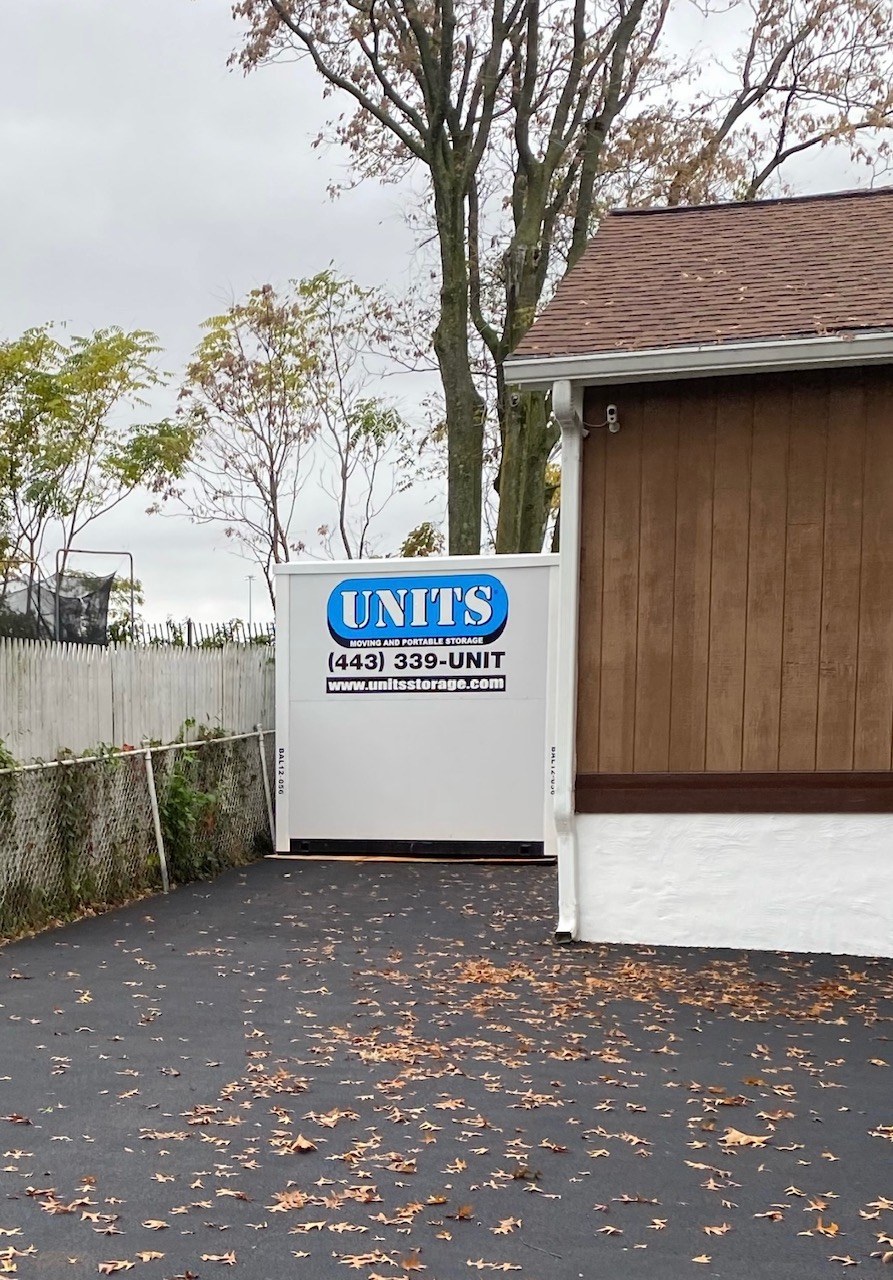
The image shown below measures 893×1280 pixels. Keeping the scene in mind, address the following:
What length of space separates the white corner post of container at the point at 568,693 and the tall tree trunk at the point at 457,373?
28.5ft

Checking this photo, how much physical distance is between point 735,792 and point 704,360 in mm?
2756

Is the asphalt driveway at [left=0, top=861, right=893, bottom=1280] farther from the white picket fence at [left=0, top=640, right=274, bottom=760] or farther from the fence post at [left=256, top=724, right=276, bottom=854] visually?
the fence post at [left=256, top=724, right=276, bottom=854]

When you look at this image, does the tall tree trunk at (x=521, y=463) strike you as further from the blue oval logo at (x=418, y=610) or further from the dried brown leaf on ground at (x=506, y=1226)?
the dried brown leaf on ground at (x=506, y=1226)

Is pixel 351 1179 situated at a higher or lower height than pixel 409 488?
lower

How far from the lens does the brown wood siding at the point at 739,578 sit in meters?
8.73

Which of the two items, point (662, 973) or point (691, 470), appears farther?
point (691, 470)

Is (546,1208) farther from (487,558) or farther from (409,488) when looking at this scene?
(409,488)

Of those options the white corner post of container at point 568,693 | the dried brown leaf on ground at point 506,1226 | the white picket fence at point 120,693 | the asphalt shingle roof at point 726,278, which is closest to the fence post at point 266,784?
the white picket fence at point 120,693

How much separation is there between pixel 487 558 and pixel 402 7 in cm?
924

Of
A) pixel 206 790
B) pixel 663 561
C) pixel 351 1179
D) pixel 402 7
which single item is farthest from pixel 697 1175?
pixel 402 7

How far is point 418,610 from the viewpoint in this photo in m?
13.2

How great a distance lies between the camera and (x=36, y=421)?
1092 inches

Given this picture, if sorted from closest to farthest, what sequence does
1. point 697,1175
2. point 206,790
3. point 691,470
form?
point 697,1175 < point 691,470 < point 206,790

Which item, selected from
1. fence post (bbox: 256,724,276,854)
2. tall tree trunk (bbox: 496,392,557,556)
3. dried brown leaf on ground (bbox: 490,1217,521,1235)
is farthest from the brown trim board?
tall tree trunk (bbox: 496,392,557,556)
